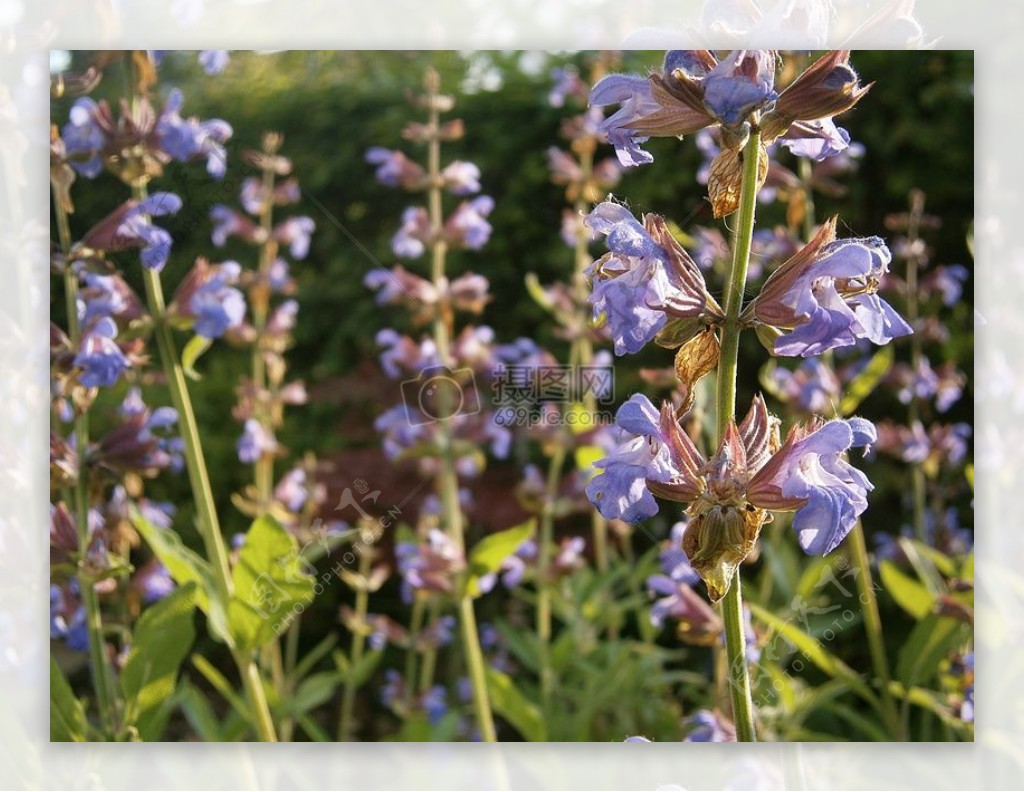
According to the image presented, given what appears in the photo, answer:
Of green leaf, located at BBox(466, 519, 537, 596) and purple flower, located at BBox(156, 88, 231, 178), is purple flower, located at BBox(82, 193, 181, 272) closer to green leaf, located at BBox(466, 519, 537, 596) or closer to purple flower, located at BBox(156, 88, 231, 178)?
purple flower, located at BBox(156, 88, 231, 178)

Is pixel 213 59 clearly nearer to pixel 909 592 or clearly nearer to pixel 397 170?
pixel 397 170

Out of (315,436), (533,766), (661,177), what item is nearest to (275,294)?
(315,436)

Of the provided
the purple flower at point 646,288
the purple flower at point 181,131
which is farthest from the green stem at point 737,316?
the purple flower at point 181,131

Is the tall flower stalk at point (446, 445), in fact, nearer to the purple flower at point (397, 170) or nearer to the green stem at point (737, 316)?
the purple flower at point (397, 170)

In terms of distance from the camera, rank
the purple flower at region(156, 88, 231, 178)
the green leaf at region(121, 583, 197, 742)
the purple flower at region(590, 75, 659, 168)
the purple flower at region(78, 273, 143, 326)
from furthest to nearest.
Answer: the purple flower at region(156, 88, 231, 178)
the purple flower at region(78, 273, 143, 326)
the green leaf at region(121, 583, 197, 742)
the purple flower at region(590, 75, 659, 168)

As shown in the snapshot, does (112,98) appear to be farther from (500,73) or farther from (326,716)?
(326,716)

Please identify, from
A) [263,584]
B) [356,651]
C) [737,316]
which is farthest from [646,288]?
[356,651]

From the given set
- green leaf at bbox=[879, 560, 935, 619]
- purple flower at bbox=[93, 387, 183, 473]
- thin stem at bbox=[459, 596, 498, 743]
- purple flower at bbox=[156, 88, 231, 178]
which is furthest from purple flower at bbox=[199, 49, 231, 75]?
green leaf at bbox=[879, 560, 935, 619]
